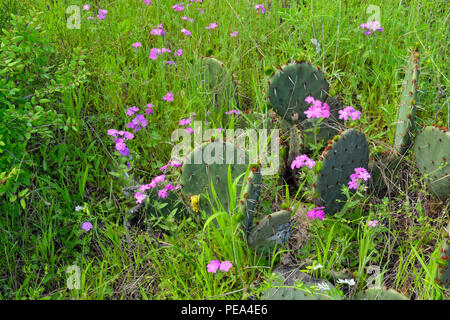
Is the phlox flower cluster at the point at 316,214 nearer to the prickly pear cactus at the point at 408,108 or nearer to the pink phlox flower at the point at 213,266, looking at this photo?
the pink phlox flower at the point at 213,266

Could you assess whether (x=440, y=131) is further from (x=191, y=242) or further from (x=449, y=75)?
(x=191, y=242)

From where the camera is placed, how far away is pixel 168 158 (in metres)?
2.61

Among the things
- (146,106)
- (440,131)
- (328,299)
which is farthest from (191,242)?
(440,131)

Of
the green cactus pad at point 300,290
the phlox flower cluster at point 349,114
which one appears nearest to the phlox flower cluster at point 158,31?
the phlox flower cluster at point 349,114

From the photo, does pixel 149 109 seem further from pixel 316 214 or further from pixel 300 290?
pixel 300 290

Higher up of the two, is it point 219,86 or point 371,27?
point 371,27

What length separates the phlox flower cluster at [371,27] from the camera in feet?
9.54

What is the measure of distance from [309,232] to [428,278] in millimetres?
561

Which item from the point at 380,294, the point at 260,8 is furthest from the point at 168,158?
the point at 260,8

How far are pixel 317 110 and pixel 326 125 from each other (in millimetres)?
318

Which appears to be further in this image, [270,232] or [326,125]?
[326,125]

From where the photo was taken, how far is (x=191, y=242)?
2.20 metres
